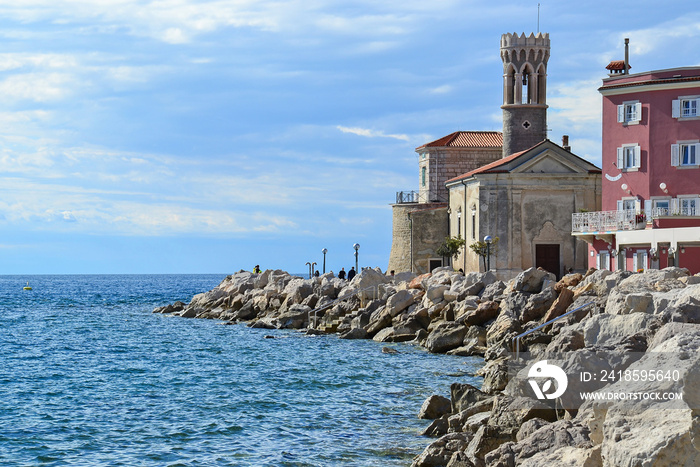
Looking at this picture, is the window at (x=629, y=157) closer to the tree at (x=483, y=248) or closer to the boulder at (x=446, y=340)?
the tree at (x=483, y=248)

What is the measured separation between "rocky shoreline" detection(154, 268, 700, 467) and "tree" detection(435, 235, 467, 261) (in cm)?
1050

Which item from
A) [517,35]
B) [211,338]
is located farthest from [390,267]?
[211,338]

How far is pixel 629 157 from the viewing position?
3541 centimetres

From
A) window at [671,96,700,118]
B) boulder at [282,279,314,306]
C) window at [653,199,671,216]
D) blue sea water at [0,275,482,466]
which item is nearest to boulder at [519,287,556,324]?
blue sea water at [0,275,482,466]

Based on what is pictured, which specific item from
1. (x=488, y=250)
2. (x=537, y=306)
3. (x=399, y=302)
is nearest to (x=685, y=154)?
(x=488, y=250)

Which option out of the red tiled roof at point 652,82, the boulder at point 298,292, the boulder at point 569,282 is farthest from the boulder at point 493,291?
the boulder at point 298,292

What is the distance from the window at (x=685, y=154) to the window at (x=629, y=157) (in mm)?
1449

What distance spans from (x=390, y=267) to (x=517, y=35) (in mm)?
15604

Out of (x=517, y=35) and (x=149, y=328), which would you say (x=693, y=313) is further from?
(x=517, y=35)

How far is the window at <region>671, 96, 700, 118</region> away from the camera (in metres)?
33.5

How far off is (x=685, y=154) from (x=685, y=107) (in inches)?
72.5

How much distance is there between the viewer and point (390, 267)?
5259cm

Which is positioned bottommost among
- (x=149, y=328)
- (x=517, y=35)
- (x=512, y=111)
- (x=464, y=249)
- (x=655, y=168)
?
(x=149, y=328)

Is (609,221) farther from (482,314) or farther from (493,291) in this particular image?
(482,314)
